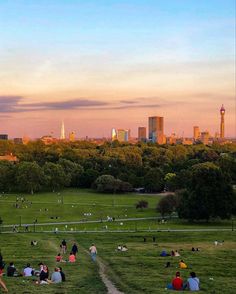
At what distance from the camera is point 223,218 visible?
69625 millimetres

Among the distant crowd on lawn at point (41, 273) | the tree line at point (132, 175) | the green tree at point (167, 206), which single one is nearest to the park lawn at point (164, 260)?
the distant crowd on lawn at point (41, 273)

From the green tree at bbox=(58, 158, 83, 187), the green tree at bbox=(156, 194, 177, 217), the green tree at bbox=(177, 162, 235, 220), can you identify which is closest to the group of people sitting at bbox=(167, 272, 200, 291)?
the green tree at bbox=(177, 162, 235, 220)

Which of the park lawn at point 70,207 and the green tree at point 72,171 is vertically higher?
the green tree at point 72,171

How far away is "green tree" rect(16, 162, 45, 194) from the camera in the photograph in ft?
376

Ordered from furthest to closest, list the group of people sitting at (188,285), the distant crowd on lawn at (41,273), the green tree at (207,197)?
the green tree at (207,197) → the distant crowd on lawn at (41,273) → the group of people sitting at (188,285)

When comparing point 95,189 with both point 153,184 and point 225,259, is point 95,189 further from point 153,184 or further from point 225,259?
point 225,259

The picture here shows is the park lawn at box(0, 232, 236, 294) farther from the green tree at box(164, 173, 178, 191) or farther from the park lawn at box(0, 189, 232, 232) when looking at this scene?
the green tree at box(164, 173, 178, 191)

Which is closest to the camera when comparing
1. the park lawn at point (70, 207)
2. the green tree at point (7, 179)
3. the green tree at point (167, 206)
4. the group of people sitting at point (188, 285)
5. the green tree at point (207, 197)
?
the group of people sitting at point (188, 285)

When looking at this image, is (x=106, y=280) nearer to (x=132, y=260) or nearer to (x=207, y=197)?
(x=132, y=260)

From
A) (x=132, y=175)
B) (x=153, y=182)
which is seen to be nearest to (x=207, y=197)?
(x=153, y=182)

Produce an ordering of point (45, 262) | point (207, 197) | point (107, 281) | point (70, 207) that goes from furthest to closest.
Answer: point (70, 207) → point (207, 197) → point (45, 262) → point (107, 281)

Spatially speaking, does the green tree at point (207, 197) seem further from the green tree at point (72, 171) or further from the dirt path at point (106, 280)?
the green tree at point (72, 171)

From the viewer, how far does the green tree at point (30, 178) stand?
114562 mm

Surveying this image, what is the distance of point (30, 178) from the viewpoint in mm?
114625
